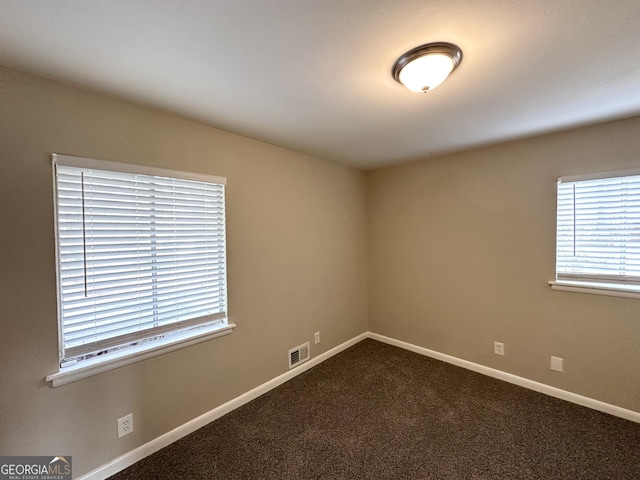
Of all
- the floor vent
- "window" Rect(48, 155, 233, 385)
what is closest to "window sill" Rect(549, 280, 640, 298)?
the floor vent

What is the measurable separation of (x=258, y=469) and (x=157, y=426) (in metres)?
0.75

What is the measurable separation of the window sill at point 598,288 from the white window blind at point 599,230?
51mm

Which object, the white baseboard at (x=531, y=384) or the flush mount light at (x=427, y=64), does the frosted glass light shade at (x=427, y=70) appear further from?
the white baseboard at (x=531, y=384)

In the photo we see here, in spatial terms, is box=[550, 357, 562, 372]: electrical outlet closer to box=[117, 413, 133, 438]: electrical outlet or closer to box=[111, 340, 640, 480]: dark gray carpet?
box=[111, 340, 640, 480]: dark gray carpet

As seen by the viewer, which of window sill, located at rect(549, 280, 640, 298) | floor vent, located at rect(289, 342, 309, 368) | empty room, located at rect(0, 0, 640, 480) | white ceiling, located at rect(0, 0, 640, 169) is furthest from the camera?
floor vent, located at rect(289, 342, 309, 368)

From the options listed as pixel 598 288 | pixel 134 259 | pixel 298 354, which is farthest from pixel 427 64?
pixel 298 354

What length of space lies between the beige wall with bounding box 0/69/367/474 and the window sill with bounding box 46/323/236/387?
0.05 m

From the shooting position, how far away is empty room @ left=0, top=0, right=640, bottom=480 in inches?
45.9

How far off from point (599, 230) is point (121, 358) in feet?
11.7

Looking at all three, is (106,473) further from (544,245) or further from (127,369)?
(544,245)

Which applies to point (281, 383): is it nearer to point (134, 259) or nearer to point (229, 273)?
point (229, 273)

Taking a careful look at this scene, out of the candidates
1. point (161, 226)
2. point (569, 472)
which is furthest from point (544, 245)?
point (161, 226)

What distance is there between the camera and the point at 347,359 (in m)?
3.06

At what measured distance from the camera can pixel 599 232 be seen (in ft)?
6.88
